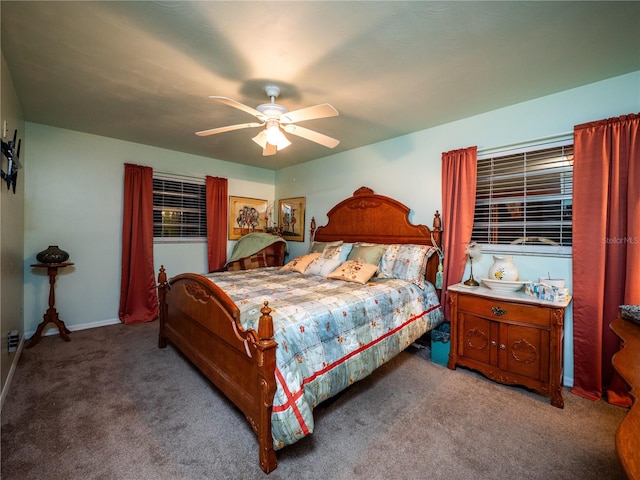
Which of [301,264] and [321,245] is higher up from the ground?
[321,245]

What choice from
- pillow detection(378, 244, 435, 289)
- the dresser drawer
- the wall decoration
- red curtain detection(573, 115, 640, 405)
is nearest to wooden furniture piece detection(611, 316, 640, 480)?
the dresser drawer

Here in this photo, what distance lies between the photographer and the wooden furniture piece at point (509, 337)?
2.10m

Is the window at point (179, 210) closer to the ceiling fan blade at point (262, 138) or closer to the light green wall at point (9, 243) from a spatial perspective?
the light green wall at point (9, 243)

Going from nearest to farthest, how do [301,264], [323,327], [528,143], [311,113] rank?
1. [323,327]
2. [311,113]
3. [528,143]
4. [301,264]

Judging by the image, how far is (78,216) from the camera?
3521 millimetres

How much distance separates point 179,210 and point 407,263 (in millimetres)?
3493

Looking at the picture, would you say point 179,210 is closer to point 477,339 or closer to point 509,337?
point 477,339

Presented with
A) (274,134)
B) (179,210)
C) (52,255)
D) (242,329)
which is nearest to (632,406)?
(242,329)

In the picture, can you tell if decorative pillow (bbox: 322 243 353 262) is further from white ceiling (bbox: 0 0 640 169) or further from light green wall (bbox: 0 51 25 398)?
light green wall (bbox: 0 51 25 398)

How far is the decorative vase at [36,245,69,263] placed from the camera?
3070 mm

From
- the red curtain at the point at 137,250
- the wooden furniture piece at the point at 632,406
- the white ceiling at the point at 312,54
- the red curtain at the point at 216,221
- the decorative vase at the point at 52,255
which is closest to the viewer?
the wooden furniture piece at the point at 632,406

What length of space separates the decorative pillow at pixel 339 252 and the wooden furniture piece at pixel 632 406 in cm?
236

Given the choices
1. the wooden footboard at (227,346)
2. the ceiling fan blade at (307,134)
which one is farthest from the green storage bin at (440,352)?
the ceiling fan blade at (307,134)

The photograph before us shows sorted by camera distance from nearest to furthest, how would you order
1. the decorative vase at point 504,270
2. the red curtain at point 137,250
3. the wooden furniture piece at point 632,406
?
Result: the wooden furniture piece at point 632,406 < the decorative vase at point 504,270 < the red curtain at point 137,250
